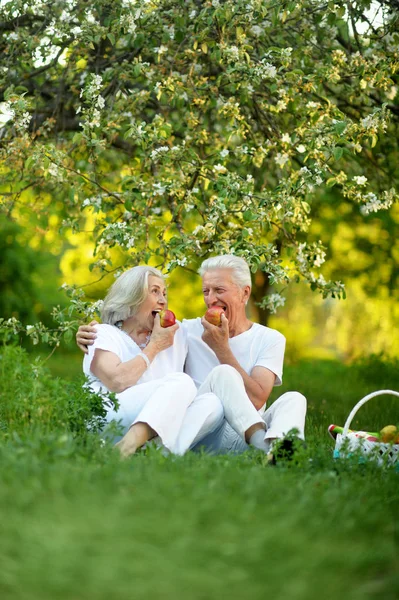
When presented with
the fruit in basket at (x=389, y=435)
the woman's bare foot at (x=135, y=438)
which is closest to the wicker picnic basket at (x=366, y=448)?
the fruit in basket at (x=389, y=435)

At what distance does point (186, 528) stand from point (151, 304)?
2786mm

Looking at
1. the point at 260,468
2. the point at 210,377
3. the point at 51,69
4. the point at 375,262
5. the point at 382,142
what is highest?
the point at 375,262

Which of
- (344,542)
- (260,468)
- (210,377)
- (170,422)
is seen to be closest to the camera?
(344,542)

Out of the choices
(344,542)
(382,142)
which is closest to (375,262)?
(382,142)

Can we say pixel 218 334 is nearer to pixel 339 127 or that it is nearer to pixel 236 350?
pixel 236 350

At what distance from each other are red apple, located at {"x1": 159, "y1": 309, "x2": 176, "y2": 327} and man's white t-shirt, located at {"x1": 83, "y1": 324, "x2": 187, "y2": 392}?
241 millimetres

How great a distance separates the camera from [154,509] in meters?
3.05

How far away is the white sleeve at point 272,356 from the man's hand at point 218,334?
28 centimetres

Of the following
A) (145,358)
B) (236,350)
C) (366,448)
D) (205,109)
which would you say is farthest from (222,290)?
(205,109)

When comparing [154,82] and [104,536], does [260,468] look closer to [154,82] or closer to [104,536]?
[104,536]

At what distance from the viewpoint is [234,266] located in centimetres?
561

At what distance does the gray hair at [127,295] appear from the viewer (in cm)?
548

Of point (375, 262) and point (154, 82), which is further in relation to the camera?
point (375, 262)

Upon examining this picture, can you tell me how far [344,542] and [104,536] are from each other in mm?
867
